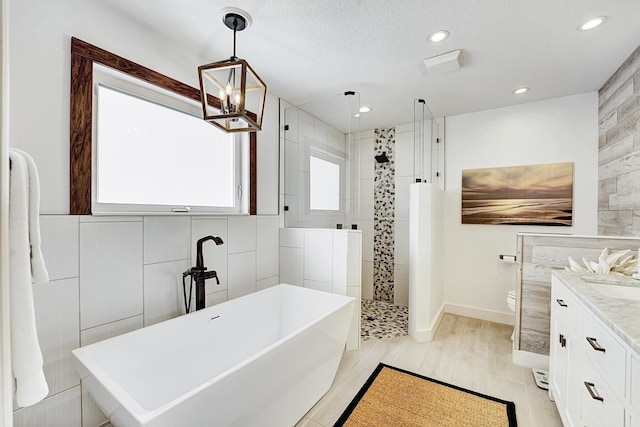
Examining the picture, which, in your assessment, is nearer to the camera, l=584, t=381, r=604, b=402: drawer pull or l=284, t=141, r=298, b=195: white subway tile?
l=584, t=381, r=604, b=402: drawer pull

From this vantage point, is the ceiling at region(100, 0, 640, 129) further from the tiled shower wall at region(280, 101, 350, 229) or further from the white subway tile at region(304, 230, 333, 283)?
the white subway tile at region(304, 230, 333, 283)

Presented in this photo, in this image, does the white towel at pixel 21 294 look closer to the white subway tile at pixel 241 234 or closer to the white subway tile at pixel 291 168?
the white subway tile at pixel 241 234

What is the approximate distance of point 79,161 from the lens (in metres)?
1.58

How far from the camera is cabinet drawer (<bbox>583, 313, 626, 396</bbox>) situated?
97 cm

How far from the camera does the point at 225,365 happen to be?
1.97 meters

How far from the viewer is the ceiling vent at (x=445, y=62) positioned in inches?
86.0

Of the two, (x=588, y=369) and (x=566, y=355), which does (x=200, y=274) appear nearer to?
(x=588, y=369)

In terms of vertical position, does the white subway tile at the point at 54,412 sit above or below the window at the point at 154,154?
below

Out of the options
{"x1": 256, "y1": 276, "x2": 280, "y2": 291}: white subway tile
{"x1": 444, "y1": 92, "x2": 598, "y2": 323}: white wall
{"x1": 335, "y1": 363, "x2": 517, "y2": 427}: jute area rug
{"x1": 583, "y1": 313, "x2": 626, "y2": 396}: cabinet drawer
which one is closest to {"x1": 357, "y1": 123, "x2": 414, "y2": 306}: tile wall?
{"x1": 444, "y1": 92, "x2": 598, "y2": 323}: white wall

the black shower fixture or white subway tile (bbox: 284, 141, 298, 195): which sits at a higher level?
the black shower fixture

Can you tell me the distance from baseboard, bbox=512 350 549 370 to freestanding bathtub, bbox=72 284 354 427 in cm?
161

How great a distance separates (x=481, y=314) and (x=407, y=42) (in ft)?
10.4

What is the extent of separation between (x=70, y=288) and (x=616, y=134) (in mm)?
4239

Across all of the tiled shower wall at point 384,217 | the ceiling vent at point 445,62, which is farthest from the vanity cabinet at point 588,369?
the tiled shower wall at point 384,217
